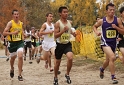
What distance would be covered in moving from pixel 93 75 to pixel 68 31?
7.89ft

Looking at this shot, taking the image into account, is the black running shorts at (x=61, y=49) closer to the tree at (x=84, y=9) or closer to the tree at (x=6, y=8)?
the tree at (x=6, y=8)

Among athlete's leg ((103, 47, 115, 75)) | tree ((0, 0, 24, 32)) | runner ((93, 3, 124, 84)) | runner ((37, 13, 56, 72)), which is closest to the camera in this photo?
athlete's leg ((103, 47, 115, 75))

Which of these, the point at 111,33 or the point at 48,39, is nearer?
the point at 111,33

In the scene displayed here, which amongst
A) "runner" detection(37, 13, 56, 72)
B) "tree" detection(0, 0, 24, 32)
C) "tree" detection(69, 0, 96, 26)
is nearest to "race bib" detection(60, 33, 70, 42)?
"runner" detection(37, 13, 56, 72)

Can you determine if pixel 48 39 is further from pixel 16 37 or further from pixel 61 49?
pixel 61 49

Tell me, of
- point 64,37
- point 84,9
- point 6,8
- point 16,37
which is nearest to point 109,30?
point 64,37

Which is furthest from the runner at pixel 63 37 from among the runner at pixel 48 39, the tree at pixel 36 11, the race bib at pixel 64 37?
the tree at pixel 36 11

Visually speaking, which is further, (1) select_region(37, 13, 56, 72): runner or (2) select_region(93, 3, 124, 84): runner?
(1) select_region(37, 13, 56, 72): runner

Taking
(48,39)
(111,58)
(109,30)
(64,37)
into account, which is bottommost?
(111,58)

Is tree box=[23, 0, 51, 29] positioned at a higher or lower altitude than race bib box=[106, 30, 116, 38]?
higher

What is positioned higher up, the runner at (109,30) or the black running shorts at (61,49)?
the runner at (109,30)

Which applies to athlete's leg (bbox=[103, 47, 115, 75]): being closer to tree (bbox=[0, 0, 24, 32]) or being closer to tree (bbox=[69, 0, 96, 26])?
tree (bbox=[0, 0, 24, 32])

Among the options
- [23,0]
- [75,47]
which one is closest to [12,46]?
[75,47]

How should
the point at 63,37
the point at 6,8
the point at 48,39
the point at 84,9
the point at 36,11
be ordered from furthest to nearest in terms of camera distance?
the point at 36,11, the point at 84,9, the point at 6,8, the point at 48,39, the point at 63,37
